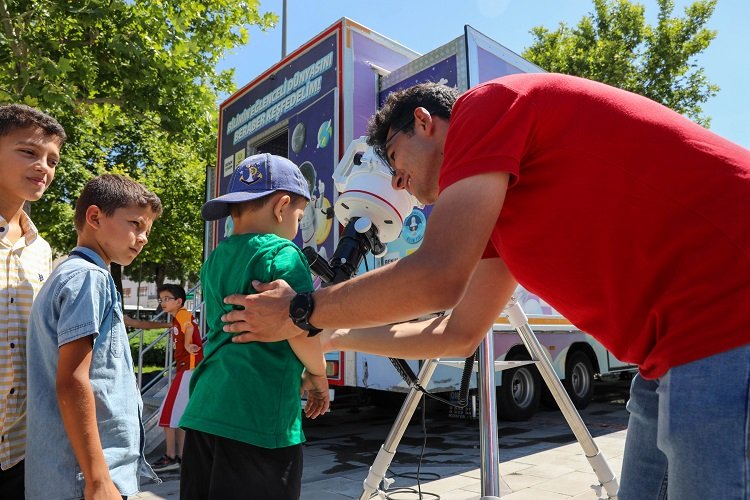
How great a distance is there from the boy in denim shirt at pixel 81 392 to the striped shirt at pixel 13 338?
0.14 meters

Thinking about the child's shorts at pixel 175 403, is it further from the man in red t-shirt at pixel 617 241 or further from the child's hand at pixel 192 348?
the man in red t-shirt at pixel 617 241

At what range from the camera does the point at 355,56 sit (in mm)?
5281

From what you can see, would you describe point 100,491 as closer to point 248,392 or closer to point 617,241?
point 248,392

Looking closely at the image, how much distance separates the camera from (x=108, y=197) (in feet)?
6.71

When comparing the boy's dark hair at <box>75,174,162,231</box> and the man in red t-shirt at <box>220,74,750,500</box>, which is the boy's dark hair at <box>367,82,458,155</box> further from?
the boy's dark hair at <box>75,174,162,231</box>

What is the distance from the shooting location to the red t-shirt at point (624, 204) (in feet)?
3.91

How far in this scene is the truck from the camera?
4.82m

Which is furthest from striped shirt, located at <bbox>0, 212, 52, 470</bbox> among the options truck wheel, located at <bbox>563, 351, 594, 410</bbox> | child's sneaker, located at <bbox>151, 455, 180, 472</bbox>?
truck wheel, located at <bbox>563, 351, 594, 410</bbox>

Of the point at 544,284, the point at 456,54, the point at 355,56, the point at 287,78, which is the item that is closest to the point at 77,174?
the point at 287,78

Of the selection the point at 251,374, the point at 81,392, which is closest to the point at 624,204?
the point at 251,374

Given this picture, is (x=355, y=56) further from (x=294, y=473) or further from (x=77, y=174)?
(x=77, y=174)

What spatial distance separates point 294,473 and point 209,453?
0.27 metres

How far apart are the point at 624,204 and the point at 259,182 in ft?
3.95

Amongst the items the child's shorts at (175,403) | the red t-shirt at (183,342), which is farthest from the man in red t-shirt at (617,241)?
the red t-shirt at (183,342)
